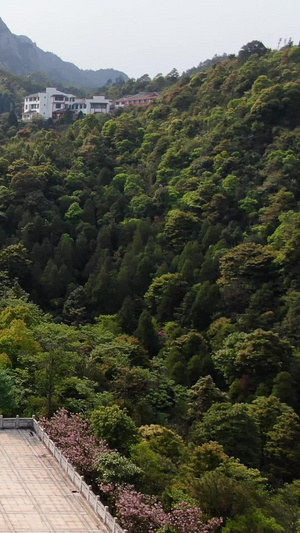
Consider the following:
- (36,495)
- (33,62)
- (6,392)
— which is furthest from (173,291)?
(33,62)

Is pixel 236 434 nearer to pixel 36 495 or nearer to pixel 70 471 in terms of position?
pixel 70 471

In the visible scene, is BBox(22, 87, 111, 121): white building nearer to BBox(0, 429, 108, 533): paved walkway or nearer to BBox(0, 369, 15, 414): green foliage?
BBox(0, 369, 15, 414): green foliage

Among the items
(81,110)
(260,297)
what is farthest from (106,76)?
(260,297)

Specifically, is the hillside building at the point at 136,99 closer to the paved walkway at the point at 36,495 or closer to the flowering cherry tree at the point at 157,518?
the paved walkway at the point at 36,495

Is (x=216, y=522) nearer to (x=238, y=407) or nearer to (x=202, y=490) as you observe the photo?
(x=202, y=490)

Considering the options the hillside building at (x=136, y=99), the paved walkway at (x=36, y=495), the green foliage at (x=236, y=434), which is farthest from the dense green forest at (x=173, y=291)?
the hillside building at (x=136, y=99)
